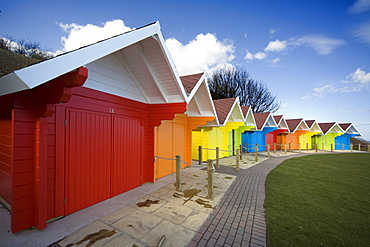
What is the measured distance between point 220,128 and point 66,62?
447 inches

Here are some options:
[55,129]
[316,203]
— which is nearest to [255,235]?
[316,203]

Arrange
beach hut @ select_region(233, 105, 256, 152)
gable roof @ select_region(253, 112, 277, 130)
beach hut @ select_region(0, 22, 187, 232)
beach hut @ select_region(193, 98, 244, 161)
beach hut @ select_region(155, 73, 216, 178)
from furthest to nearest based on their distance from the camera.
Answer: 1. gable roof @ select_region(253, 112, 277, 130)
2. beach hut @ select_region(233, 105, 256, 152)
3. beach hut @ select_region(193, 98, 244, 161)
4. beach hut @ select_region(155, 73, 216, 178)
5. beach hut @ select_region(0, 22, 187, 232)

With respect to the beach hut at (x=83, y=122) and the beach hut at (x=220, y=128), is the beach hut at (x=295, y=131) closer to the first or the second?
the beach hut at (x=220, y=128)

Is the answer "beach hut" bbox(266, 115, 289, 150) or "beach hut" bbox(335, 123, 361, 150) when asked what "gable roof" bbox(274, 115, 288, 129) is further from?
"beach hut" bbox(335, 123, 361, 150)

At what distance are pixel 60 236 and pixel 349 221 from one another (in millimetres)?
6251

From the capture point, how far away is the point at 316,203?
471 cm

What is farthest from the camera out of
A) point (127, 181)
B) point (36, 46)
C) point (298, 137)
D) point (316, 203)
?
point (36, 46)

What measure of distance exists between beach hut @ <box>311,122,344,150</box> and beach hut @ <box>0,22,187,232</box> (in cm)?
2708

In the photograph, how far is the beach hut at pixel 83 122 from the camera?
2.54 meters

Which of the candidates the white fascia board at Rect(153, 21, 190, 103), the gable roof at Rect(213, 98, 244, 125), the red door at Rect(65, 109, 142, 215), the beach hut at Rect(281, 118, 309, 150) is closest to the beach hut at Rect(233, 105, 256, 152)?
the gable roof at Rect(213, 98, 244, 125)

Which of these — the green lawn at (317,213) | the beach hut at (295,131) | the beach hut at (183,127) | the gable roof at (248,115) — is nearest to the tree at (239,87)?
the beach hut at (295,131)

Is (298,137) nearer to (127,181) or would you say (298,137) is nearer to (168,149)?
(168,149)

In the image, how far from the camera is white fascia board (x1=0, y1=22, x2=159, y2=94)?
168 cm

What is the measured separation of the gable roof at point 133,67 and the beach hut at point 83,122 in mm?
15
